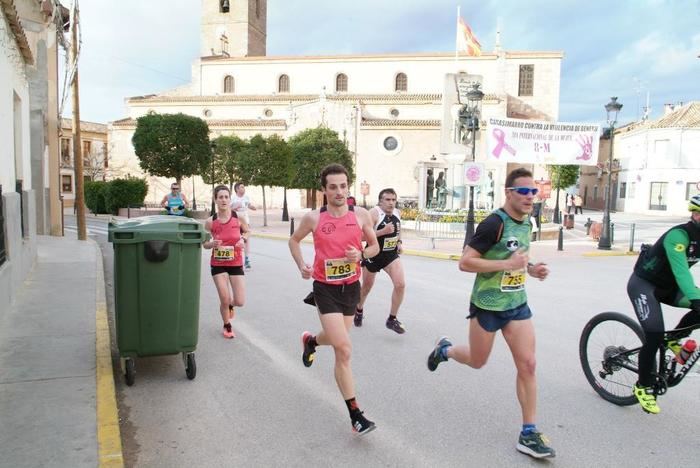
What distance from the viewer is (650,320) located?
400 centimetres

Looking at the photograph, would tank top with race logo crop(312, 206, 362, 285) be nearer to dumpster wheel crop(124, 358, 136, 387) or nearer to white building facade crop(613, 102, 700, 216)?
dumpster wheel crop(124, 358, 136, 387)

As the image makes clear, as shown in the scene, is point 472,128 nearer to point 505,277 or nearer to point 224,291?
point 224,291

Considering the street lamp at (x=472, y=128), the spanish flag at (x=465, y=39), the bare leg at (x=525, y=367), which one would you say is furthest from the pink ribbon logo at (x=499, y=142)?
the bare leg at (x=525, y=367)

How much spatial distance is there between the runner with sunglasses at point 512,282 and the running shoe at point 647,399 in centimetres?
104

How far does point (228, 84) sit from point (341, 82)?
39.5 feet

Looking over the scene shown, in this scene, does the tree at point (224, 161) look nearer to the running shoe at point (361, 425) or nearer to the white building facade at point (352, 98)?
the white building facade at point (352, 98)

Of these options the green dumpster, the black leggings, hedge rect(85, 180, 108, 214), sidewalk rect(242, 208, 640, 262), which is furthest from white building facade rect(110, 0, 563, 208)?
the black leggings

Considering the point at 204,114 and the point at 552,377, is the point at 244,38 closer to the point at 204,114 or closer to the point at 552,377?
the point at 204,114

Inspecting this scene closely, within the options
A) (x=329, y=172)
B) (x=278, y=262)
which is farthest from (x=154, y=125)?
(x=329, y=172)

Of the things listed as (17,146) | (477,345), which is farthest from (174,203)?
(477,345)

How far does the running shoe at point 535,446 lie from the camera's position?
3.45 meters

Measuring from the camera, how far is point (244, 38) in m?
61.5

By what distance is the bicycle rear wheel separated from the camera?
437 cm

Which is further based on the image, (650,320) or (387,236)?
(387,236)
